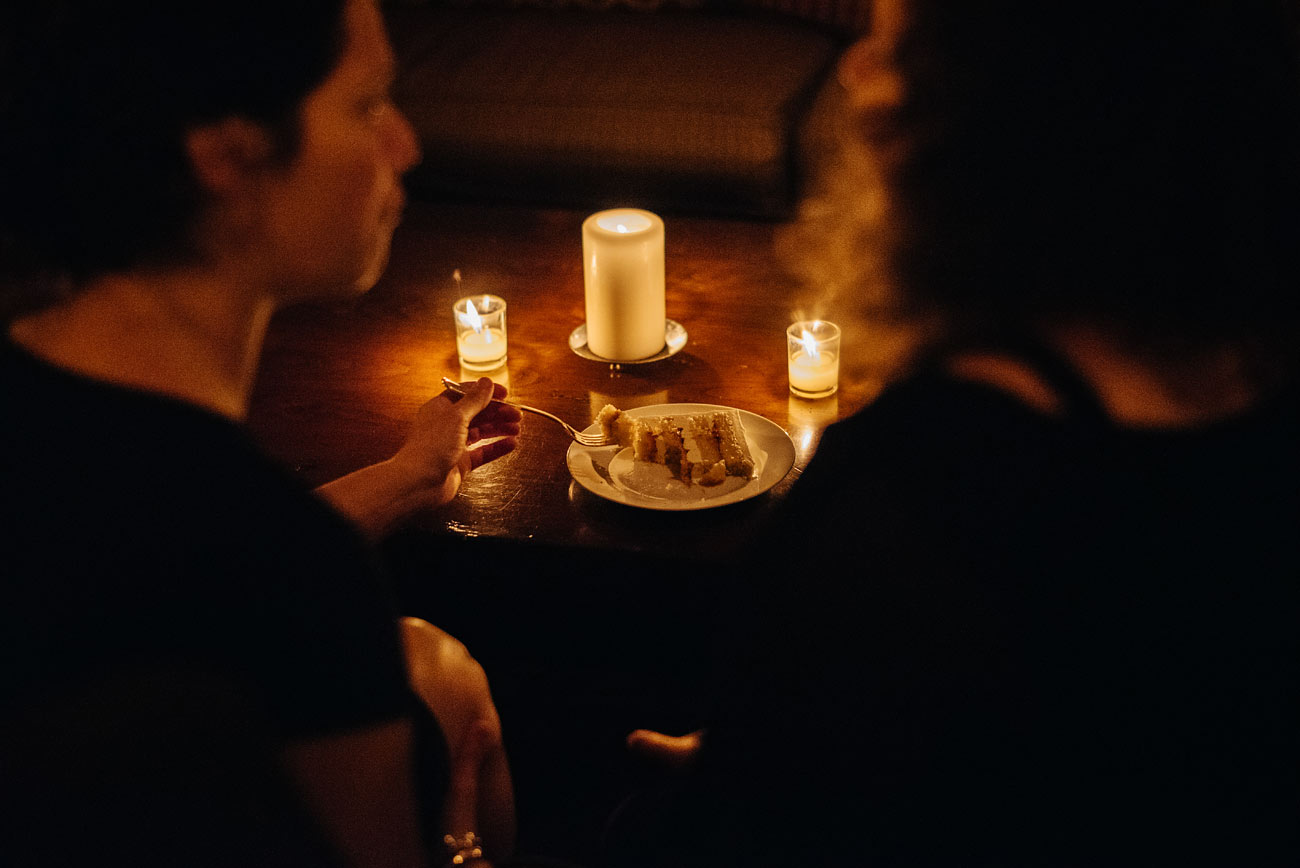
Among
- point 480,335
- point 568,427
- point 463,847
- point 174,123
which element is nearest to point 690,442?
point 568,427

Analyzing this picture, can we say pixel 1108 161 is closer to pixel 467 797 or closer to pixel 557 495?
pixel 557 495

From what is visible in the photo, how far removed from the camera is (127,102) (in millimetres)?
719

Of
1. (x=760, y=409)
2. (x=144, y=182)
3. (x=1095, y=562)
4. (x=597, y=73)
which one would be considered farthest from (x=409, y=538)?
(x=597, y=73)

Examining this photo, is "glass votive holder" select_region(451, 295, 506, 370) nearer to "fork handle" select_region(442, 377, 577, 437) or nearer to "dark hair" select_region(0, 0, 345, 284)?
"fork handle" select_region(442, 377, 577, 437)

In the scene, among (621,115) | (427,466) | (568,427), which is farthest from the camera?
(621,115)

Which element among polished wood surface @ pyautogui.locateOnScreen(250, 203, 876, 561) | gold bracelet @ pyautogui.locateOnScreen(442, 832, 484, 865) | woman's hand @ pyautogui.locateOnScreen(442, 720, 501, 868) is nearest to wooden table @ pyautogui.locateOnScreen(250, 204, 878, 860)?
polished wood surface @ pyautogui.locateOnScreen(250, 203, 876, 561)

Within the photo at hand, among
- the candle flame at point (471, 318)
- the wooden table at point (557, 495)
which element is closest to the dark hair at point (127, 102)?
the wooden table at point (557, 495)

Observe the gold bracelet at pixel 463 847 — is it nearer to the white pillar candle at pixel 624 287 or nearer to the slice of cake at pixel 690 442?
the slice of cake at pixel 690 442

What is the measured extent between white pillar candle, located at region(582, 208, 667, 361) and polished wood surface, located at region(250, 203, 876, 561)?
0.04 m

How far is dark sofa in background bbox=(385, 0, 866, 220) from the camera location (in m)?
2.96

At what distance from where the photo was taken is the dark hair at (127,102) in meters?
0.70

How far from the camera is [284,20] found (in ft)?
2.44

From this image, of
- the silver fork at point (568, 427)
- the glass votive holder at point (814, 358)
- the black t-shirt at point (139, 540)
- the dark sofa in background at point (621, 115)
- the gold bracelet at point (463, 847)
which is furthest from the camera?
the dark sofa in background at point (621, 115)

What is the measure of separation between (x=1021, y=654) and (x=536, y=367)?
975 mm
